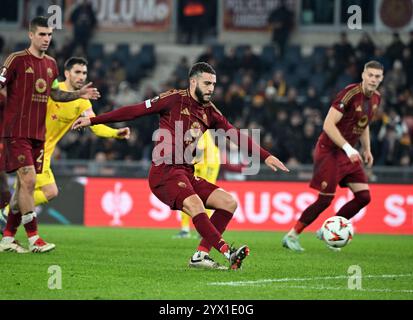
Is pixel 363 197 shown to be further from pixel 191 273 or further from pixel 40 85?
pixel 40 85

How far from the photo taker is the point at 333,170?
1375 centimetres

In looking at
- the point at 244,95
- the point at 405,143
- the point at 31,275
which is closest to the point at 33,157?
the point at 31,275

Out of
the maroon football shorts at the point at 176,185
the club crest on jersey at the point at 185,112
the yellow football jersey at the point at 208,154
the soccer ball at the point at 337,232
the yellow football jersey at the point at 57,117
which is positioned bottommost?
the soccer ball at the point at 337,232

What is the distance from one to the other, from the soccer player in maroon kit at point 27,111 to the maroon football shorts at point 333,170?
12.5 ft

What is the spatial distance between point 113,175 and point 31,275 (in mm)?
11256

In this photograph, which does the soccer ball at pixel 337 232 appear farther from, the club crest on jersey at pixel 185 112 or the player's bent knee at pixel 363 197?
the club crest on jersey at pixel 185 112

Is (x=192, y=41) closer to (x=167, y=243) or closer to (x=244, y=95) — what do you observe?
(x=244, y=95)

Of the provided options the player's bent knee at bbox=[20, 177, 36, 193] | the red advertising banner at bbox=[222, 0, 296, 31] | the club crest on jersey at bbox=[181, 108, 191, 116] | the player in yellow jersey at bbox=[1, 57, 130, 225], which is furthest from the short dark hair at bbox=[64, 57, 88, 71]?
the red advertising banner at bbox=[222, 0, 296, 31]

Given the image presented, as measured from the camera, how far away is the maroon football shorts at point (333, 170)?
13.8 metres

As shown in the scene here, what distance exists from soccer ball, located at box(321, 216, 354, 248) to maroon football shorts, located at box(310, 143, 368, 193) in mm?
972

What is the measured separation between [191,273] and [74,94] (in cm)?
289

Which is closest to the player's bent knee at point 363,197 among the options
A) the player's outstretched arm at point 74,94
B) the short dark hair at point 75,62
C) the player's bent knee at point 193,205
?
the player's bent knee at point 193,205

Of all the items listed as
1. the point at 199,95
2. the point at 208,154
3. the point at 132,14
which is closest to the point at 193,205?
the point at 199,95

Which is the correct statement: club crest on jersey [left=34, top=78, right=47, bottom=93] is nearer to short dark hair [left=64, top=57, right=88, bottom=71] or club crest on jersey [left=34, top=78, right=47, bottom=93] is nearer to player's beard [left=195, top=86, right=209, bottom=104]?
short dark hair [left=64, top=57, right=88, bottom=71]
